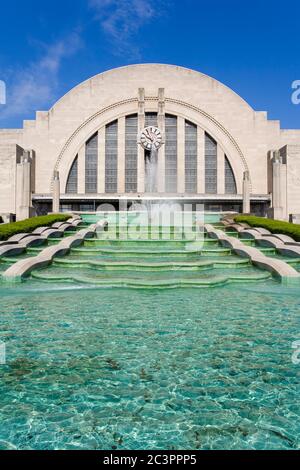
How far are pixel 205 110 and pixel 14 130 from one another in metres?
19.3

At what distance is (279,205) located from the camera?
2814 centimetres

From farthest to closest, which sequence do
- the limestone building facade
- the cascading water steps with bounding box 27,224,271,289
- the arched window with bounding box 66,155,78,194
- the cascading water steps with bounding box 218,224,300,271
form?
the arched window with bounding box 66,155,78,194 < the limestone building facade < the cascading water steps with bounding box 218,224,300,271 < the cascading water steps with bounding box 27,224,271,289

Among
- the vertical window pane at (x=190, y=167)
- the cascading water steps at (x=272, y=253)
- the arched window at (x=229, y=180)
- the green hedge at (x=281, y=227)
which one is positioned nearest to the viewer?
the cascading water steps at (x=272, y=253)

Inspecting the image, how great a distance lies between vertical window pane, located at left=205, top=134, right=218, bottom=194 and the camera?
3581 cm

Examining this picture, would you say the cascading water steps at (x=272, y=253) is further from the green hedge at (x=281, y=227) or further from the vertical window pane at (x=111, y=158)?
the vertical window pane at (x=111, y=158)

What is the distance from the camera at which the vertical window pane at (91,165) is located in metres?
35.6

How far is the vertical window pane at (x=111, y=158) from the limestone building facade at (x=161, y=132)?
100mm

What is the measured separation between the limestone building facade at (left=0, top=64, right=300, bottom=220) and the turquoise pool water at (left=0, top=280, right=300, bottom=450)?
29.3m

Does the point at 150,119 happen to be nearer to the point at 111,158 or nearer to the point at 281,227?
the point at 111,158

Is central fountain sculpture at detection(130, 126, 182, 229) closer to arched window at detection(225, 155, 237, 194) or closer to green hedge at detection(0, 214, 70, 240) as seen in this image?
arched window at detection(225, 155, 237, 194)

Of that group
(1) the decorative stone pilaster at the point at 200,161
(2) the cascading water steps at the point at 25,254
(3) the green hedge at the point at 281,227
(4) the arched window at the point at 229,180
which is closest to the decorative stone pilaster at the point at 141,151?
(1) the decorative stone pilaster at the point at 200,161

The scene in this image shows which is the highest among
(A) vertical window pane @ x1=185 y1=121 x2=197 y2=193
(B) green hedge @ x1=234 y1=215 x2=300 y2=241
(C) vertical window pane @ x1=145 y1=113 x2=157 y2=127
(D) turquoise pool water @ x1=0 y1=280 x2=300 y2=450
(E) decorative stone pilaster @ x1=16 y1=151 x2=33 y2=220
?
(C) vertical window pane @ x1=145 y1=113 x2=157 y2=127

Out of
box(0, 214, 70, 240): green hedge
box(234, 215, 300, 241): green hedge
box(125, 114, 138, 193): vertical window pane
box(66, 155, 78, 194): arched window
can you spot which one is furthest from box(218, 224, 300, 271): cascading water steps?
box(66, 155, 78, 194): arched window

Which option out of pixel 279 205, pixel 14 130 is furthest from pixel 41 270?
pixel 14 130
